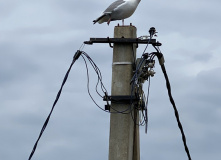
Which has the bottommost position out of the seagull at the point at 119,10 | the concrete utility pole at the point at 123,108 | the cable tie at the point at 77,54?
the concrete utility pole at the point at 123,108

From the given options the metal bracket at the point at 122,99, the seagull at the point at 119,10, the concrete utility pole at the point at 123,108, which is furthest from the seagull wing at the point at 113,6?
the metal bracket at the point at 122,99

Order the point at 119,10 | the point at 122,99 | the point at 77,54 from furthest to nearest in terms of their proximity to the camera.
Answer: the point at 119,10
the point at 77,54
the point at 122,99

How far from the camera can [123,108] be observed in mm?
7668

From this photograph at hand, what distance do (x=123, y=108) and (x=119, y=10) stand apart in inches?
84.0

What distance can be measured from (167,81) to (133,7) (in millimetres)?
1593

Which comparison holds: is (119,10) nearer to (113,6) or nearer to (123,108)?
(113,6)

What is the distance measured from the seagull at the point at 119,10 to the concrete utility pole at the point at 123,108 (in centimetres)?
95

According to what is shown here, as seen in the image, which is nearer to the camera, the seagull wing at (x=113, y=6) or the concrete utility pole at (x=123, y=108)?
the concrete utility pole at (x=123, y=108)

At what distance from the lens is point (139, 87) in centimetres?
806

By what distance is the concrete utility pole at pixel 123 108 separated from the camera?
746 cm

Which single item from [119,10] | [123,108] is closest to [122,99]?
[123,108]

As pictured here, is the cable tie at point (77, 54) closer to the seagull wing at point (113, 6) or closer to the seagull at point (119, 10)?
the seagull at point (119, 10)

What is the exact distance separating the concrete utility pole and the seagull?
949 millimetres

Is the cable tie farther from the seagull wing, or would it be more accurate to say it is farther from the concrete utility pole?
the seagull wing
